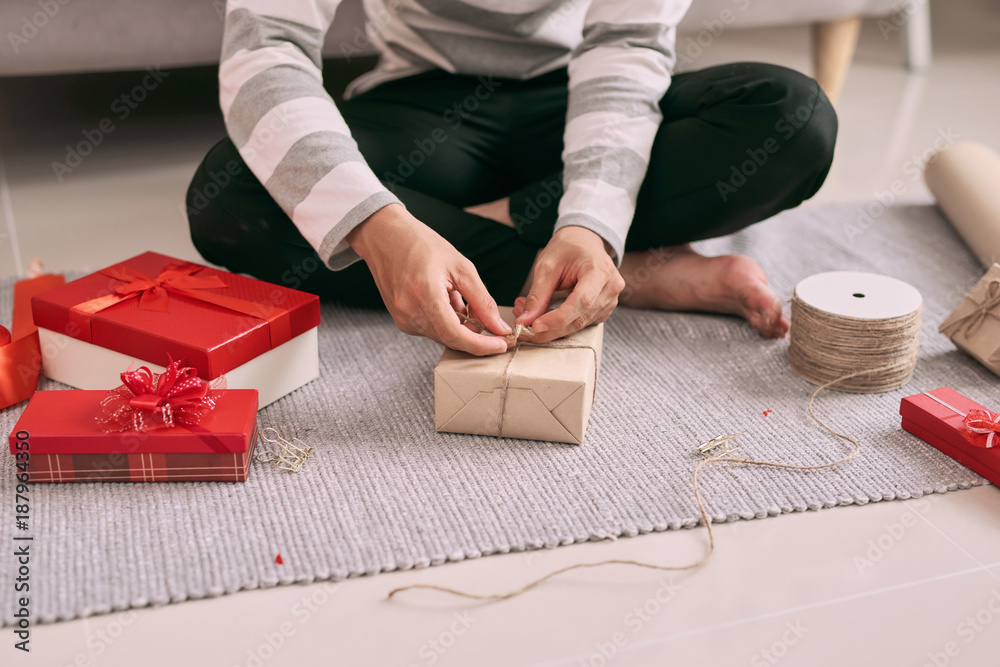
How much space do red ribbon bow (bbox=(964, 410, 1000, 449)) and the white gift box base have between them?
25.8 inches

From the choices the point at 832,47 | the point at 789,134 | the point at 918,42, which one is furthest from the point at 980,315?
the point at 918,42

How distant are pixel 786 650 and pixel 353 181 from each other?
561 millimetres

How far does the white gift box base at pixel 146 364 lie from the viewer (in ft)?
2.72

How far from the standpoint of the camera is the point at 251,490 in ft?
2.40

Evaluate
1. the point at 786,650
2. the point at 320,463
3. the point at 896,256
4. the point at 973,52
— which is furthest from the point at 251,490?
the point at 973,52

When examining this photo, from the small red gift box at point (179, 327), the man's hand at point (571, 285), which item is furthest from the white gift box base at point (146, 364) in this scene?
the man's hand at point (571, 285)

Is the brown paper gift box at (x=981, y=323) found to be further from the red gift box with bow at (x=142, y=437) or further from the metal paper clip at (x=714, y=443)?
the red gift box with bow at (x=142, y=437)

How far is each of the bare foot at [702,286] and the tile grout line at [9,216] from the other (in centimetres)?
85

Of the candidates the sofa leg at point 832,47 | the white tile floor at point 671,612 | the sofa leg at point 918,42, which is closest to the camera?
the white tile floor at point 671,612

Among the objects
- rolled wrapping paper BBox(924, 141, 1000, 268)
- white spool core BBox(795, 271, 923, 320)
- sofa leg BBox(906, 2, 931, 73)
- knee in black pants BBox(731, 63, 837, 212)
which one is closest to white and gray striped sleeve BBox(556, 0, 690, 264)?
knee in black pants BBox(731, 63, 837, 212)

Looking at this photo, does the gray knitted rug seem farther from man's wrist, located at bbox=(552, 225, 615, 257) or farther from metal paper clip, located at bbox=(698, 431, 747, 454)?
man's wrist, located at bbox=(552, 225, 615, 257)

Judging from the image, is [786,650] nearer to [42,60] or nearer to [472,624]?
[472,624]

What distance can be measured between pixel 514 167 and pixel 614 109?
210 millimetres

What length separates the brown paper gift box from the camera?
37.0 inches
